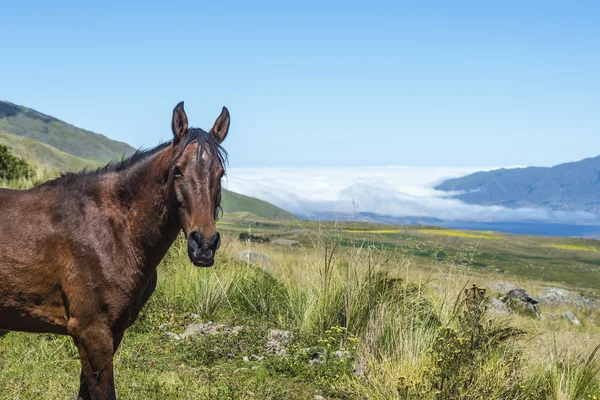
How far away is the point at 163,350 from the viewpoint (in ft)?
24.6

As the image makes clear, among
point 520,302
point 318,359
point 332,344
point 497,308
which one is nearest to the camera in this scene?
point 318,359

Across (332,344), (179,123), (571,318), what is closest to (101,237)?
(179,123)

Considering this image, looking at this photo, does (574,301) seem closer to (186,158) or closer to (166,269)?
(166,269)

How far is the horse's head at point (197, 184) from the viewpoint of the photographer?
365 cm

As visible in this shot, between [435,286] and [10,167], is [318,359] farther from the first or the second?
[10,167]

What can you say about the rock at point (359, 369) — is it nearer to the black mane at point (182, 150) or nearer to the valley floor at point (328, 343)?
the valley floor at point (328, 343)

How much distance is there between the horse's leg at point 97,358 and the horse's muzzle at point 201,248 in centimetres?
92

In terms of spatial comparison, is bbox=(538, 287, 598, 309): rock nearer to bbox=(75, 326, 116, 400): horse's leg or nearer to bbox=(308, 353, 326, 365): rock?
bbox=(308, 353, 326, 365): rock

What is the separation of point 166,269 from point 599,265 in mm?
92965

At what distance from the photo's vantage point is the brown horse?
12.8ft

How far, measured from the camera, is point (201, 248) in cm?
364

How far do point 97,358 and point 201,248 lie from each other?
3.66 ft

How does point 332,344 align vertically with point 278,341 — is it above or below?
above

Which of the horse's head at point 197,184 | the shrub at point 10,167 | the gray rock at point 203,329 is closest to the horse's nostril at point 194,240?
the horse's head at point 197,184
